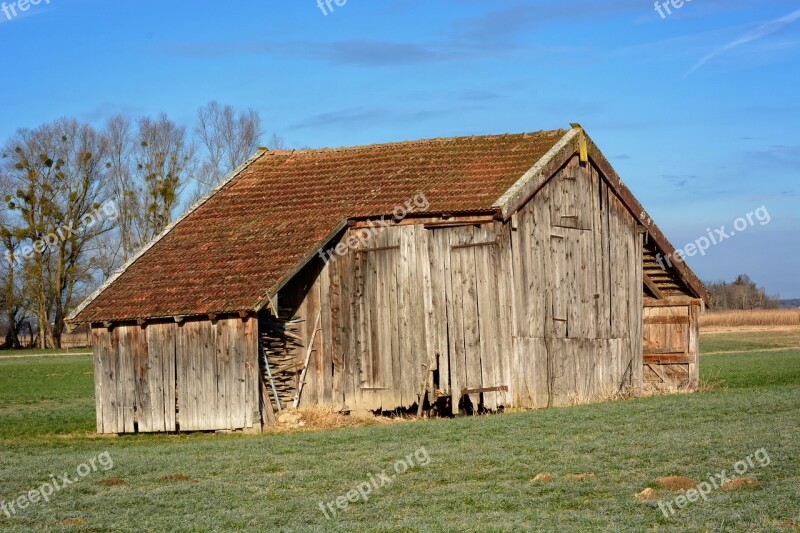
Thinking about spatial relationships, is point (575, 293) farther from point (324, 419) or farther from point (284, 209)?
point (284, 209)

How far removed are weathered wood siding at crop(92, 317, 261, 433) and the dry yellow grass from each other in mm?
63189

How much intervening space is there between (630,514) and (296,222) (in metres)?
16.3

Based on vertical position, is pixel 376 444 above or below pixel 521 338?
below

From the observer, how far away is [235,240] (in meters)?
28.2

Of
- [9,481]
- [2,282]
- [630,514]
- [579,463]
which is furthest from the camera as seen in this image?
[2,282]

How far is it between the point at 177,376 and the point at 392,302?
5.27 meters

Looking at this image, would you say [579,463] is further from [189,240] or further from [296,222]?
[189,240]

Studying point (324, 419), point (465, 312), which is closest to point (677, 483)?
point (465, 312)

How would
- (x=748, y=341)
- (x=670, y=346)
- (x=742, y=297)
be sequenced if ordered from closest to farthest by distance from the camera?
(x=670, y=346), (x=748, y=341), (x=742, y=297)

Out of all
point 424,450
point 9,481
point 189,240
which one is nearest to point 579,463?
point 424,450

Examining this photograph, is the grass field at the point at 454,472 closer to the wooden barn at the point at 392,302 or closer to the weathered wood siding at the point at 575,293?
the wooden barn at the point at 392,302

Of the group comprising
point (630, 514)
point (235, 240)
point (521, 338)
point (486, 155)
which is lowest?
point (630, 514)

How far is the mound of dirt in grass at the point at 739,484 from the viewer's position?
13992mm

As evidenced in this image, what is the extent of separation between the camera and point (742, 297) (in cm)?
14038
